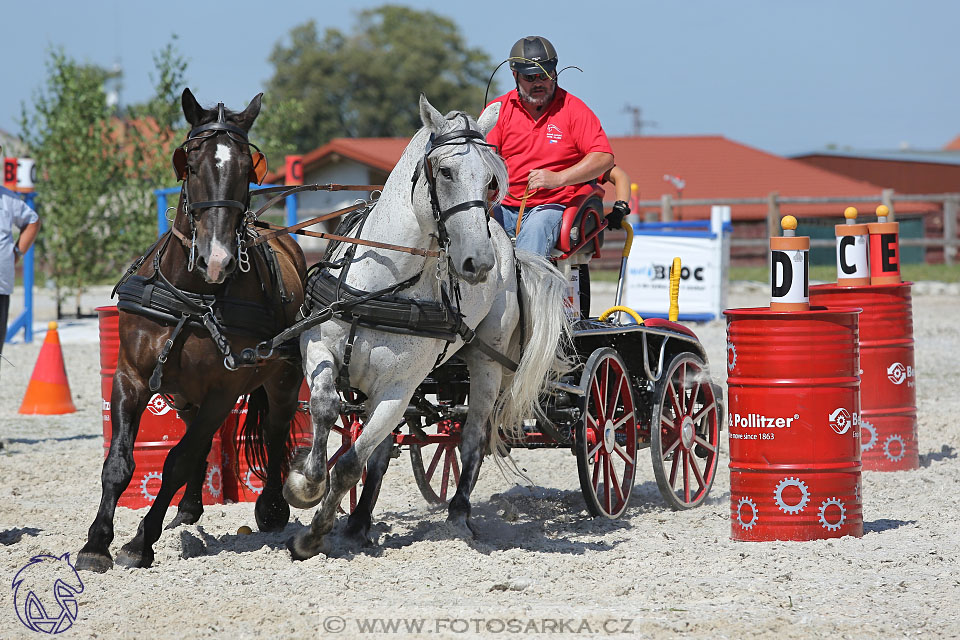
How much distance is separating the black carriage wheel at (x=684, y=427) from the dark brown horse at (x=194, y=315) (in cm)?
229

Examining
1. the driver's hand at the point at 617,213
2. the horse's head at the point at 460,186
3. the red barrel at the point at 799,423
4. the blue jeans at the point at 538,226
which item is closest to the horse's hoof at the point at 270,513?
the horse's head at the point at 460,186

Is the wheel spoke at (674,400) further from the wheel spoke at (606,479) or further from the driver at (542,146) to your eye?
the driver at (542,146)

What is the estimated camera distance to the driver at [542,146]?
5918 millimetres

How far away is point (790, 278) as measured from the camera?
5203 millimetres

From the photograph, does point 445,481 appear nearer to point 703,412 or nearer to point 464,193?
point 703,412

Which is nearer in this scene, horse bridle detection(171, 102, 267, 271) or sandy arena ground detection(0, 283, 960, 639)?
sandy arena ground detection(0, 283, 960, 639)

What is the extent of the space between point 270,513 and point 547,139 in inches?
97.6

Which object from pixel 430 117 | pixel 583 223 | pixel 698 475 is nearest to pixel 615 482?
Answer: pixel 698 475

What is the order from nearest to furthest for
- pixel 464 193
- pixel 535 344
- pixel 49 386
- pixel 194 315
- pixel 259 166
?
pixel 464 193
pixel 194 315
pixel 259 166
pixel 535 344
pixel 49 386

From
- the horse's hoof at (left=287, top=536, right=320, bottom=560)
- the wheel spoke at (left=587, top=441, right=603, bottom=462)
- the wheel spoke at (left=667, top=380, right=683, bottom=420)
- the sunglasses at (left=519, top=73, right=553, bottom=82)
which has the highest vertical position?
the sunglasses at (left=519, top=73, right=553, bottom=82)

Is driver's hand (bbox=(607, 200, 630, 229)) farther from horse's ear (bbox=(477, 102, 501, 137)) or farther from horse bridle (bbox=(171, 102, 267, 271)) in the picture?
horse bridle (bbox=(171, 102, 267, 271))

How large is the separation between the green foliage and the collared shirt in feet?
35.3

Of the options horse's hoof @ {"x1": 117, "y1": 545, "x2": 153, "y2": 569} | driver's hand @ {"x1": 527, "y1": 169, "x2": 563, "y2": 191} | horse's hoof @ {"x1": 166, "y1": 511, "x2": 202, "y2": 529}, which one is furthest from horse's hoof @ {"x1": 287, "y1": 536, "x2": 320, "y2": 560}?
driver's hand @ {"x1": 527, "y1": 169, "x2": 563, "y2": 191}

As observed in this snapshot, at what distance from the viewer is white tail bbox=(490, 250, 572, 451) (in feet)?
18.0
